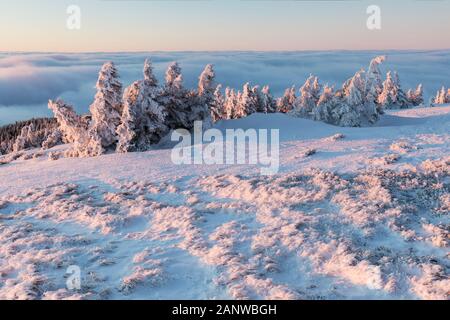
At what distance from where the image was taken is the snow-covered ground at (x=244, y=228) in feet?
35.2

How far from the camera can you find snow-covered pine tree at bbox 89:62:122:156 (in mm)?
29125

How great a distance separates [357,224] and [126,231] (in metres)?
8.02

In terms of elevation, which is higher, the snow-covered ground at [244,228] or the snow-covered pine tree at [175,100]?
the snow-covered pine tree at [175,100]

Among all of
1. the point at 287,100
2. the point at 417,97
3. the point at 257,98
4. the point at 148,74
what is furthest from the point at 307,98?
the point at 417,97

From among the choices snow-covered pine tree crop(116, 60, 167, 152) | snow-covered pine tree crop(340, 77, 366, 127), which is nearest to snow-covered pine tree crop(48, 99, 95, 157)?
snow-covered pine tree crop(116, 60, 167, 152)

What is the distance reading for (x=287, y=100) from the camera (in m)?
73.6

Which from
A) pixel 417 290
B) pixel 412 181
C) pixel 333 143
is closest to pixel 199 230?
pixel 417 290

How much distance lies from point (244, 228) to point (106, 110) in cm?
1925

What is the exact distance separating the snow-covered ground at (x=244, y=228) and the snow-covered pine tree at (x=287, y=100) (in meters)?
49.7

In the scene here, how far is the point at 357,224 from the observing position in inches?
530

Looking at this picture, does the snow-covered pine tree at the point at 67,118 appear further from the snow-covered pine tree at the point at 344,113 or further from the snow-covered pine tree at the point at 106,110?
the snow-covered pine tree at the point at 344,113

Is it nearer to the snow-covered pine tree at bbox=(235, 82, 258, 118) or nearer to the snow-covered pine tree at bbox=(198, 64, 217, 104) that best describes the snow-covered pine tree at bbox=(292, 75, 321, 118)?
the snow-covered pine tree at bbox=(235, 82, 258, 118)

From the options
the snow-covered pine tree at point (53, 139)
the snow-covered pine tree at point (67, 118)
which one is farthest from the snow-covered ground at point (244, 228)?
the snow-covered pine tree at point (53, 139)

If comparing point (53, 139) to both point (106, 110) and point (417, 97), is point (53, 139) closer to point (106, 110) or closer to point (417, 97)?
point (106, 110)
